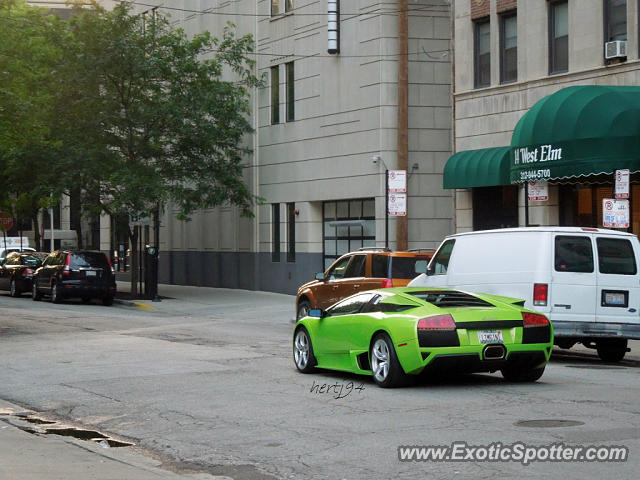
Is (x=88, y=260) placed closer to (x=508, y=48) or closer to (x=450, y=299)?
(x=508, y=48)

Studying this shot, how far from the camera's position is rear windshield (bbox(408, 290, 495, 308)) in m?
13.6

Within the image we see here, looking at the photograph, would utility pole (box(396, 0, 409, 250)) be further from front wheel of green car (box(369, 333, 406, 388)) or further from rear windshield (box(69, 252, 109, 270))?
front wheel of green car (box(369, 333, 406, 388))

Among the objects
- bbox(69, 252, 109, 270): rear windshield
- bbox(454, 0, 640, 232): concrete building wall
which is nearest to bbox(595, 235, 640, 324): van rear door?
bbox(454, 0, 640, 232): concrete building wall

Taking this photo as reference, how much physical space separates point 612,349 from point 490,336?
541cm

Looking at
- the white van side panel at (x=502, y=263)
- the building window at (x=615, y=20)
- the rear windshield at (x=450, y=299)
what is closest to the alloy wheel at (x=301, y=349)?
the rear windshield at (x=450, y=299)

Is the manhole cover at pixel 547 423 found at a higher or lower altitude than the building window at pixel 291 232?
lower

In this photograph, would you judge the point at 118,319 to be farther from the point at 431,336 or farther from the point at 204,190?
the point at 431,336

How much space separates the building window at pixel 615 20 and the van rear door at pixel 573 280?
10338 mm

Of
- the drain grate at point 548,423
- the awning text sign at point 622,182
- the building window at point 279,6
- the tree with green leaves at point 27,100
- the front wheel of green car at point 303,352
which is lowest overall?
the drain grate at point 548,423

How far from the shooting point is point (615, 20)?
2583 cm

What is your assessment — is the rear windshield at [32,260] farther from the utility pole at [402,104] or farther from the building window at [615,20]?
the building window at [615,20]

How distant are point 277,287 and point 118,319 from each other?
11.2 metres

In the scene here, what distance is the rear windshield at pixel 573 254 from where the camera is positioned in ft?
Answer: 54.7

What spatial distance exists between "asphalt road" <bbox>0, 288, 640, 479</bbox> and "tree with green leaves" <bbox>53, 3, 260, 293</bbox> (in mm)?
14817
